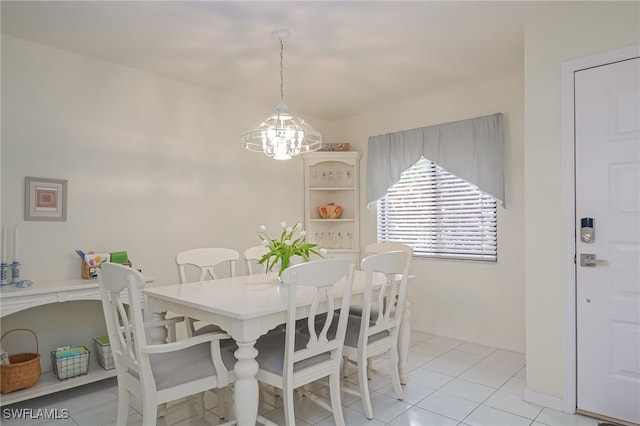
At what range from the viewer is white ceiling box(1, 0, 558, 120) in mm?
2428

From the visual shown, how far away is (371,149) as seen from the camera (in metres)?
4.59

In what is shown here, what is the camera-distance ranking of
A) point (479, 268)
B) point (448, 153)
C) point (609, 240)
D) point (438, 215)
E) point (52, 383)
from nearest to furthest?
point (609, 240) → point (52, 383) → point (479, 268) → point (448, 153) → point (438, 215)

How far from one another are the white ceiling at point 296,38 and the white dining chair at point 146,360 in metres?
1.67

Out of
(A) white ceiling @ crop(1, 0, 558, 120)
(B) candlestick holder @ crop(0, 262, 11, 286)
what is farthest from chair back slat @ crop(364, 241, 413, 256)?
(B) candlestick holder @ crop(0, 262, 11, 286)

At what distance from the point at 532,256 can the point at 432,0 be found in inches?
67.9

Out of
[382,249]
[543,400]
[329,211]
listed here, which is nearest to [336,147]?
[329,211]

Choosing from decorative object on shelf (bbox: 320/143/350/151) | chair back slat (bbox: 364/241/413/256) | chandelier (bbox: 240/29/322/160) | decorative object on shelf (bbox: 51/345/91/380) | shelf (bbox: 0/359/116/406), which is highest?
decorative object on shelf (bbox: 320/143/350/151)

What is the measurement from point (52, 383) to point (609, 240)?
142 inches

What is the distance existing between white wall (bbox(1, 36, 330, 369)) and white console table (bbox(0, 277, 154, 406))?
26 centimetres

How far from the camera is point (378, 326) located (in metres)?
2.48

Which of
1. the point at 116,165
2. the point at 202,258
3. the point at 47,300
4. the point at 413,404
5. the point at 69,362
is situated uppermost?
the point at 116,165

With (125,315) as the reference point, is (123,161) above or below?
above

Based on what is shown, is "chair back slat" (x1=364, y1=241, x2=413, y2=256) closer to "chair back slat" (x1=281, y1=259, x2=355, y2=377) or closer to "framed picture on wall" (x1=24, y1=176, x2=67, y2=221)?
"chair back slat" (x1=281, y1=259, x2=355, y2=377)

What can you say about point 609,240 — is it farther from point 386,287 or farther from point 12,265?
point 12,265
